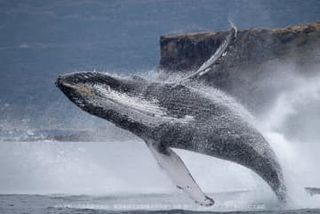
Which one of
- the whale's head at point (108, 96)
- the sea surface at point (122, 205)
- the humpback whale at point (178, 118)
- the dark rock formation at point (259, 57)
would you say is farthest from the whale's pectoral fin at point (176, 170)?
the dark rock formation at point (259, 57)

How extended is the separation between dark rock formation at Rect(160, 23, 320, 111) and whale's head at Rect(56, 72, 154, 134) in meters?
62.8

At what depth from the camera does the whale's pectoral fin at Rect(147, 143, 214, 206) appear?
1581 centimetres

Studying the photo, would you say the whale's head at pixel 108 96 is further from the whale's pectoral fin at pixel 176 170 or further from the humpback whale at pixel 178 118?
the whale's pectoral fin at pixel 176 170

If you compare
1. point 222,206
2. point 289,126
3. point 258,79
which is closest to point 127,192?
point 222,206

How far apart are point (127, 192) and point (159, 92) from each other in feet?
22.9

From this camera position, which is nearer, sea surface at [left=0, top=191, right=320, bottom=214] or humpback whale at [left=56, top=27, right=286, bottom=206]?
humpback whale at [left=56, top=27, right=286, bottom=206]

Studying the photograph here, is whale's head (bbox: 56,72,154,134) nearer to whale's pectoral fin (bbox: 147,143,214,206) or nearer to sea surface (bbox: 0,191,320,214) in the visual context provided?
whale's pectoral fin (bbox: 147,143,214,206)

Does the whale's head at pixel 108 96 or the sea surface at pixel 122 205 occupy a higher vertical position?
the whale's head at pixel 108 96

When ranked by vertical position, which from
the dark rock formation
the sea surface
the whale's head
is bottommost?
A: the sea surface

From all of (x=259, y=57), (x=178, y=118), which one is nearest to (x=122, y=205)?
(x=178, y=118)

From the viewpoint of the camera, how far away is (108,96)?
15.3 metres

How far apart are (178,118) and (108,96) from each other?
5.36 feet

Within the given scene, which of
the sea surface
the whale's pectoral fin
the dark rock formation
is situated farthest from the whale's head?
the dark rock formation

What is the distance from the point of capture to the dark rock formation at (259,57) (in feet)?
263
